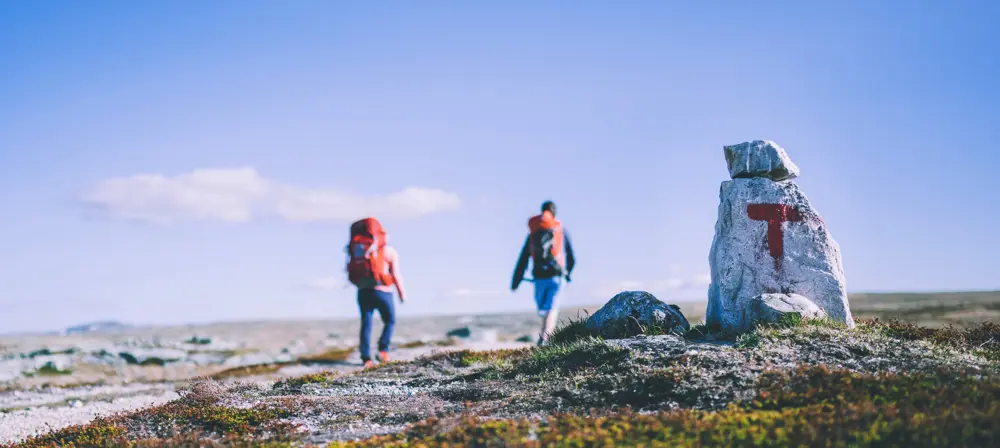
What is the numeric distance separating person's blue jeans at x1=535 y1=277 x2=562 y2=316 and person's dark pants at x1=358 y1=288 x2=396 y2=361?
11.1ft

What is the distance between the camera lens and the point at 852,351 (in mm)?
9750

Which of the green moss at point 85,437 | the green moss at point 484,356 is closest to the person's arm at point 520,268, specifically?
the green moss at point 484,356

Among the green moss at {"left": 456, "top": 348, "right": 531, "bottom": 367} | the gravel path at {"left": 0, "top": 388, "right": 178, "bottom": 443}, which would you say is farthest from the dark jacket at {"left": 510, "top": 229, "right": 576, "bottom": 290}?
the gravel path at {"left": 0, "top": 388, "right": 178, "bottom": 443}

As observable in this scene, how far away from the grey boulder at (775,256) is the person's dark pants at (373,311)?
25.3 ft

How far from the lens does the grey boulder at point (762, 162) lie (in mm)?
12672

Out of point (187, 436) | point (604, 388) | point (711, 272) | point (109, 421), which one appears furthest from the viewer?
point (711, 272)

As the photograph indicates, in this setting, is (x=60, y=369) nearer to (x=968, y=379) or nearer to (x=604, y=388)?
(x=604, y=388)

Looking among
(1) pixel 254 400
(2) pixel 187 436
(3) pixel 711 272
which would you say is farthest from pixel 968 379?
(1) pixel 254 400

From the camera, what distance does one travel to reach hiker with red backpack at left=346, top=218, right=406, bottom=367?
1670 cm

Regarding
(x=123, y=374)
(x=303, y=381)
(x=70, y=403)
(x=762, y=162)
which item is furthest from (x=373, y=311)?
(x=123, y=374)

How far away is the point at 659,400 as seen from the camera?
26.7 feet

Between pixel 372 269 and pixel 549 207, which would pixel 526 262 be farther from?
pixel 372 269

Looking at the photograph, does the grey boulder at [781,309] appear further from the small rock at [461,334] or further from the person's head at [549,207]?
the small rock at [461,334]

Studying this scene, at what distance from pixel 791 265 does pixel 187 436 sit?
9221 mm
